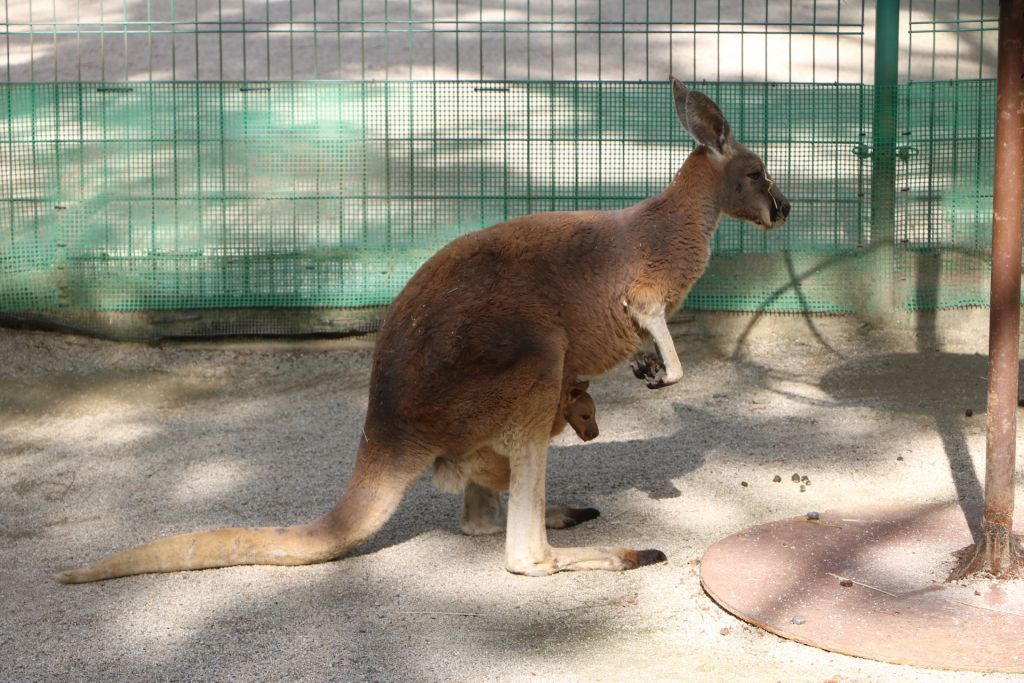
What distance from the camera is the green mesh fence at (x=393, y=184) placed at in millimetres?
7496

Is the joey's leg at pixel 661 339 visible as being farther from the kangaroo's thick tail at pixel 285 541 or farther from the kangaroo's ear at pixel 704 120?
the kangaroo's thick tail at pixel 285 541

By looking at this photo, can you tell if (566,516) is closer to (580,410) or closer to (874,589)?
(580,410)

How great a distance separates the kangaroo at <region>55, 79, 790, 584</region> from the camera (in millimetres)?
4355

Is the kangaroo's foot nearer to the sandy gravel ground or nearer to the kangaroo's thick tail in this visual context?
the sandy gravel ground

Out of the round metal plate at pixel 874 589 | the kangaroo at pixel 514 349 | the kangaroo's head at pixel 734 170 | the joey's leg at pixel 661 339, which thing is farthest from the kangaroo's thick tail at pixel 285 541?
the kangaroo's head at pixel 734 170

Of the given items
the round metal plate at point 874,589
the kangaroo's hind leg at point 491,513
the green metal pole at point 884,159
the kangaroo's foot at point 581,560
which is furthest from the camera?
the green metal pole at point 884,159

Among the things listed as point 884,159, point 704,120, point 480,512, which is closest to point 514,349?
point 480,512

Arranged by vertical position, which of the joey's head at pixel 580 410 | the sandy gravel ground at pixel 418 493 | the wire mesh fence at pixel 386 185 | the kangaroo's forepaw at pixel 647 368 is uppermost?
the wire mesh fence at pixel 386 185

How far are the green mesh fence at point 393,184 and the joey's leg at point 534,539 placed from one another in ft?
10.8

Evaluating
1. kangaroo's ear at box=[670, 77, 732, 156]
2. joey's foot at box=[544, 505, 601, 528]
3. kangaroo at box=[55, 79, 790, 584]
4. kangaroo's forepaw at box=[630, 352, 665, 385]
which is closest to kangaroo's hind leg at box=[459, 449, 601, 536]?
joey's foot at box=[544, 505, 601, 528]

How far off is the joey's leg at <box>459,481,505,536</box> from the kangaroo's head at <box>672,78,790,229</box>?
1.38 metres

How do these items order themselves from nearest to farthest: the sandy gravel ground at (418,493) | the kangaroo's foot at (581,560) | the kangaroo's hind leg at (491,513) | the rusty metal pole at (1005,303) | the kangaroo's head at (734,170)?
the sandy gravel ground at (418,493), the rusty metal pole at (1005,303), the kangaroo's foot at (581,560), the kangaroo's head at (734,170), the kangaroo's hind leg at (491,513)

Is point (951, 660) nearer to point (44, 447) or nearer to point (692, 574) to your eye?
point (692, 574)

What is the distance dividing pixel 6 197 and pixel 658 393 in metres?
3.85
